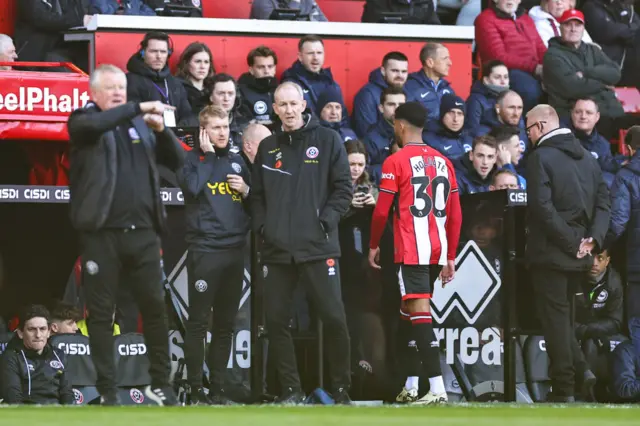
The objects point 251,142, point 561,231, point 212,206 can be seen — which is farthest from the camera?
point 251,142

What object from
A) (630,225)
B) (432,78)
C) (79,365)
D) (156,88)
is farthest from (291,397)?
(432,78)

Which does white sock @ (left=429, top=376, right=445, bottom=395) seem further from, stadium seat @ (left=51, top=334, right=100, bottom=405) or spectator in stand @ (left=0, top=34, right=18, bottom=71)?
spectator in stand @ (left=0, top=34, right=18, bottom=71)

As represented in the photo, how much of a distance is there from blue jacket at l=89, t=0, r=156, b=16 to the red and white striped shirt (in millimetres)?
4946

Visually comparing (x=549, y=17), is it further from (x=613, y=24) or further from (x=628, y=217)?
(x=628, y=217)

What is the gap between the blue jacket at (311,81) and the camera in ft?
45.6

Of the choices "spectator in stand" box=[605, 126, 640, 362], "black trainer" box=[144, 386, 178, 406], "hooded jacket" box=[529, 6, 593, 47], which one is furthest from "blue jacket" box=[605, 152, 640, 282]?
"hooded jacket" box=[529, 6, 593, 47]

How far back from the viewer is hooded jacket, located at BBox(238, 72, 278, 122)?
13.5m

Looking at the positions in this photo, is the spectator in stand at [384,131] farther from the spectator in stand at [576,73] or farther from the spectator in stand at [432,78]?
the spectator in stand at [576,73]

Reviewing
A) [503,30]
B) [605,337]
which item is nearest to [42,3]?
[503,30]

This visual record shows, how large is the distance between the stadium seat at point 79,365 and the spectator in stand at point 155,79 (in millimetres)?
2766

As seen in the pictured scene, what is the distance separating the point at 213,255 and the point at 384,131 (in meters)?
3.81

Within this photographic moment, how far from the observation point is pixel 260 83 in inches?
535

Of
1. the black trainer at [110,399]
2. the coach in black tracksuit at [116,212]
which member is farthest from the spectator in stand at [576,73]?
the black trainer at [110,399]

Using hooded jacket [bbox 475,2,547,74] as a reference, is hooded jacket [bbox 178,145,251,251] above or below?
below
